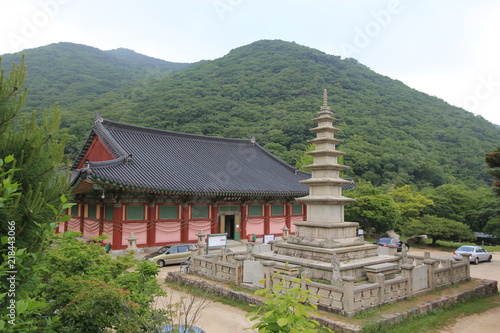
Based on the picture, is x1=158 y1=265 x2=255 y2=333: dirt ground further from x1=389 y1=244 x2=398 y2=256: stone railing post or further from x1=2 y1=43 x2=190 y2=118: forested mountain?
x1=2 y1=43 x2=190 y2=118: forested mountain

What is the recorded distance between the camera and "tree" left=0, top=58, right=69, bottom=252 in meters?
3.81

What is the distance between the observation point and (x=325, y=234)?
44.5 ft

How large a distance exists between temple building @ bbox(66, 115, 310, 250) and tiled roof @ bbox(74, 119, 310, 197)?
0.06 m

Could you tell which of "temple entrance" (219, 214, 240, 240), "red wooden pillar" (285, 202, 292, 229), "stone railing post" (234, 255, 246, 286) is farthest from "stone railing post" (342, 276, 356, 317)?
"red wooden pillar" (285, 202, 292, 229)

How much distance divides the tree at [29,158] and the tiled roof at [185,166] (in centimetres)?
1389

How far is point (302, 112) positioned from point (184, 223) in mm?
61797

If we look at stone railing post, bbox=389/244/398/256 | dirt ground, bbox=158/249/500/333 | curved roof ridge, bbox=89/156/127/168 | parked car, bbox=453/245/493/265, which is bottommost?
parked car, bbox=453/245/493/265

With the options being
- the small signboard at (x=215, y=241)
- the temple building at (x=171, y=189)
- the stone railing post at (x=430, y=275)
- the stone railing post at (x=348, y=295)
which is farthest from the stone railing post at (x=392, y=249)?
the temple building at (x=171, y=189)

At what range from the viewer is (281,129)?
238ft

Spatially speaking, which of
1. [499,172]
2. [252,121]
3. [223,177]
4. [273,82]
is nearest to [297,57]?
[273,82]

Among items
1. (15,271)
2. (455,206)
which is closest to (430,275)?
(15,271)

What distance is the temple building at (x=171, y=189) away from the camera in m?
20.2

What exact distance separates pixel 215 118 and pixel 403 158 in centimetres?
3847

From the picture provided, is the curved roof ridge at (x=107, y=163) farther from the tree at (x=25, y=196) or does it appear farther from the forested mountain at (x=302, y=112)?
the forested mountain at (x=302, y=112)
